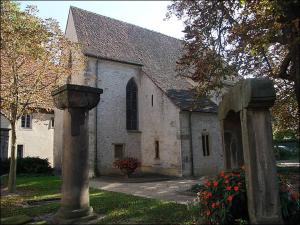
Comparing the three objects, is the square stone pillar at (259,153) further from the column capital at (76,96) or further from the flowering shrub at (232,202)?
the column capital at (76,96)

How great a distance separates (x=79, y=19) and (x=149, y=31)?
8303mm

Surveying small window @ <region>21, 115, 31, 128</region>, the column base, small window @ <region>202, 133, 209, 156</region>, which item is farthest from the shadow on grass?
small window @ <region>21, 115, 31, 128</region>

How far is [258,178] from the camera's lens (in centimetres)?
611

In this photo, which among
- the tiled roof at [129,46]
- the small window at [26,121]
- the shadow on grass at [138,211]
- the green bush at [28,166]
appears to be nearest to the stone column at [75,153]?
the shadow on grass at [138,211]

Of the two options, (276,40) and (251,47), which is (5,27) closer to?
(251,47)

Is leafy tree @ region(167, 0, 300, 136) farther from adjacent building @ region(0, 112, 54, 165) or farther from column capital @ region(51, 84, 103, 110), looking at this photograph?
adjacent building @ region(0, 112, 54, 165)

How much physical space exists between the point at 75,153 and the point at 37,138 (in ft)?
86.1

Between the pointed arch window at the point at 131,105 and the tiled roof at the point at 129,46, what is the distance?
1710 millimetres

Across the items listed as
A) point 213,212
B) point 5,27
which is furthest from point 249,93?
point 5,27

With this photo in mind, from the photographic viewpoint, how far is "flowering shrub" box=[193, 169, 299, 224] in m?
6.35

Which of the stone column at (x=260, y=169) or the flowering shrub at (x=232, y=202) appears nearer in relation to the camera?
the stone column at (x=260, y=169)

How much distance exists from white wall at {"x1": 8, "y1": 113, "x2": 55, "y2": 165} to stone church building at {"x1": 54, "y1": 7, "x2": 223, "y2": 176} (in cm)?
642

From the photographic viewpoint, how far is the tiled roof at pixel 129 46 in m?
23.6

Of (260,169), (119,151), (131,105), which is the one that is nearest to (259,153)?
(260,169)
